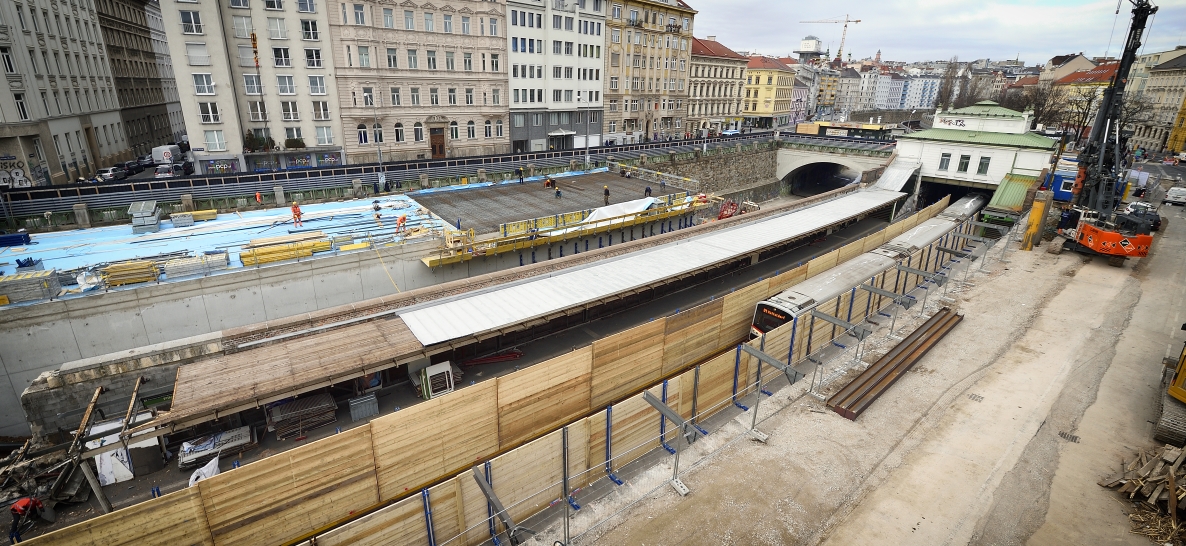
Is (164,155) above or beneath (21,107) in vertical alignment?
beneath

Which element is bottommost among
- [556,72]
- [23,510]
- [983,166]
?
[23,510]

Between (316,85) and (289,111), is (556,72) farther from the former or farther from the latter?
(289,111)

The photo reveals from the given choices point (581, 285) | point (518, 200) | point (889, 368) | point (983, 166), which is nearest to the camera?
point (889, 368)

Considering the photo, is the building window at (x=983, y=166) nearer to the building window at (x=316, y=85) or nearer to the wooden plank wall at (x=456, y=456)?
the wooden plank wall at (x=456, y=456)

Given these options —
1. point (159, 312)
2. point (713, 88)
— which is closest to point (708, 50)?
point (713, 88)

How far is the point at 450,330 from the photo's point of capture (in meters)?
17.6

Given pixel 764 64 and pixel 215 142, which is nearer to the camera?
pixel 215 142

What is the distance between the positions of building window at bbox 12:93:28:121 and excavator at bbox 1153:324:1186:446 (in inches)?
2550

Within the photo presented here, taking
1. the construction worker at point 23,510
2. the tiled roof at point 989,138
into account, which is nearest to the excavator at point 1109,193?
the tiled roof at point 989,138

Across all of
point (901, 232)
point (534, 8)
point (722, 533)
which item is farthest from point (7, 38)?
point (901, 232)

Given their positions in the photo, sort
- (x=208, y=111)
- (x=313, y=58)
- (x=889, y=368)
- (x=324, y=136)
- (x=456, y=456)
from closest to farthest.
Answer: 1. (x=456, y=456)
2. (x=889, y=368)
3. (x=208, y=111)
4. (x=313, y=58)
5. (x=324, y=136)

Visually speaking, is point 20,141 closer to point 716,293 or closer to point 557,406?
point 557,406

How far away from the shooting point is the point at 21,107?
3825 cm

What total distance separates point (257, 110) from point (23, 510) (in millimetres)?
40998
